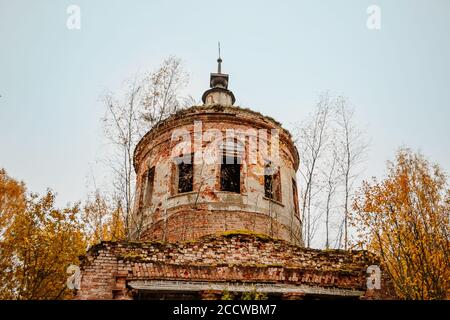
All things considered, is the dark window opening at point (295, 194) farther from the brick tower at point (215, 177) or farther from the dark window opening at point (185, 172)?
the dark window opening at point (185, 172)

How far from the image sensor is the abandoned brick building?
381 inches

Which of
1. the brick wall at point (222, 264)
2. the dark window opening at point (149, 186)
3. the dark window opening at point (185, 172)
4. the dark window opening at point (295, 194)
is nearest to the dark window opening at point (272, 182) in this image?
the dark window opening at point (295, 194)

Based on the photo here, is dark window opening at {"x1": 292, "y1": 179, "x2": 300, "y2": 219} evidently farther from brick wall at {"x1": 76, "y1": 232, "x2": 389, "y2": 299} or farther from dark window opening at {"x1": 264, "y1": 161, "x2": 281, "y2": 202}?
brick wall at {"x1": 76, "y1": 232, "x2": 389, "y2": 299}

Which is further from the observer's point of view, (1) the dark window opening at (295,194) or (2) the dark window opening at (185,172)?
(1) the dark window opening at (295,194)

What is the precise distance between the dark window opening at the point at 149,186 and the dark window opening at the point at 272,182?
386 centimetres

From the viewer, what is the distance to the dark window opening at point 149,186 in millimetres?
14421

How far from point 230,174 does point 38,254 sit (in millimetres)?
6367

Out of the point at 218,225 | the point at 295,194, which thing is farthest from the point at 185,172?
the point at 295,194

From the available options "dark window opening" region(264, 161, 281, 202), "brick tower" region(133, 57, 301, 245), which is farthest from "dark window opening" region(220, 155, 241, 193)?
"dark window opening" region(264, 161, 281, 202)

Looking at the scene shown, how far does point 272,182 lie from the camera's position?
1441cm

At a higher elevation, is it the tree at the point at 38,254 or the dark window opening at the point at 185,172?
the dark window opening at the point at 185,172

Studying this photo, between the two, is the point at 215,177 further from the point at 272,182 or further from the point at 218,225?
the point at 272,182

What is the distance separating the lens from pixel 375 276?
1041 centimetres

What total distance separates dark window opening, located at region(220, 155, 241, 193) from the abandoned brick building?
34 mm
